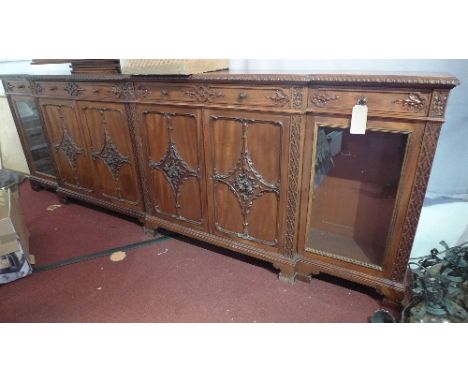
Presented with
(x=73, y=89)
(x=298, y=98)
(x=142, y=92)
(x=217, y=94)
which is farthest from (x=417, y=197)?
(x=73, y=89)

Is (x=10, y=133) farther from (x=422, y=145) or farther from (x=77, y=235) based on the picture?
(x=422, y=145)

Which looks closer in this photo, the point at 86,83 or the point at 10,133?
the point at 86,83

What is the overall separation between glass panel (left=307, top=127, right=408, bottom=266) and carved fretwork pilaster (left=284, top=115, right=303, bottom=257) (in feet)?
0.32

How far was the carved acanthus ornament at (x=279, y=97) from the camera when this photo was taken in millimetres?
1349

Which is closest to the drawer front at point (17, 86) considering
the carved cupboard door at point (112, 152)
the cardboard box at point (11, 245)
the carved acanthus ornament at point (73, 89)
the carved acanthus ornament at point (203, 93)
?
the carved acanthus ornament at point (73, 89)

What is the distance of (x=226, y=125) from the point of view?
→ 1.55 meters

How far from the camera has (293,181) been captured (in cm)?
148

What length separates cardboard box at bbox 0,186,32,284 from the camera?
1.67m

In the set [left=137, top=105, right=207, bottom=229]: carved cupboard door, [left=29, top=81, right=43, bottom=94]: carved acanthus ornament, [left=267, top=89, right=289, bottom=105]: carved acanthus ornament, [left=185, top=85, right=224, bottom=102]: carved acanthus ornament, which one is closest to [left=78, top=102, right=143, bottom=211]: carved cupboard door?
[left=137, top=105, right=207, bottom=229]: carved cupboard door

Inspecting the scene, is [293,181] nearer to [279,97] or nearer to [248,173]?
[248,173]

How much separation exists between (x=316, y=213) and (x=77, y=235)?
5.40ft

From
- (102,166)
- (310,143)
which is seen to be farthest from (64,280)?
(310,143)

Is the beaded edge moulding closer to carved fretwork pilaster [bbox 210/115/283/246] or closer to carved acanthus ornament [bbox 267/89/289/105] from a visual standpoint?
carved fretwork pilaster [bbox 210/115/283/246]

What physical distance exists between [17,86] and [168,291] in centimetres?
205
